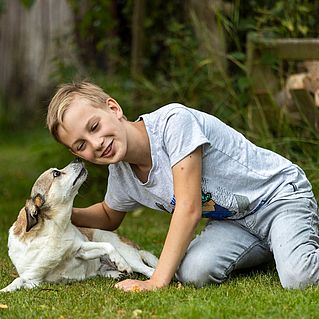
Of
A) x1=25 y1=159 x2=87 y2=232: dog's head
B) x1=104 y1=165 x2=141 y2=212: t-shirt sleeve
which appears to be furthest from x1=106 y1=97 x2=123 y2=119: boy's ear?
x1=25 y1=159 x2=87 y2=232: dog's head

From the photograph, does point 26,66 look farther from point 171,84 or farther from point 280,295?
point 280,295

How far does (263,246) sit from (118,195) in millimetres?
783

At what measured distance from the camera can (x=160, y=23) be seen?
852 cm

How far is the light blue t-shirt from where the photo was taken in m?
4.15

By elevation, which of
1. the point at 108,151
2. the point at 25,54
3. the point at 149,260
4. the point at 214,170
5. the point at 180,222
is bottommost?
the point at 25,54

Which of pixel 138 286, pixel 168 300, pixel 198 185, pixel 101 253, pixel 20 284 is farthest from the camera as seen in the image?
pixel 101 253

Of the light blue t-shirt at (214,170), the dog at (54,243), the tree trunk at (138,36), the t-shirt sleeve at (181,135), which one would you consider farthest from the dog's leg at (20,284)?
the tree trunk at (138,36)

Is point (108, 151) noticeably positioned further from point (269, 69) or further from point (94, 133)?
point (269, 69)

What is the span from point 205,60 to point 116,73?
5.05ft

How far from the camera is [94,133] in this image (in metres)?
4.08

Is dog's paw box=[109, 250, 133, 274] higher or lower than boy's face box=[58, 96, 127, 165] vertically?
lower

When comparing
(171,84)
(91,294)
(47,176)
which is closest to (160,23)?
(171,84)

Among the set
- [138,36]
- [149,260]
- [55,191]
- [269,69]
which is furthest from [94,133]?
[138,36]

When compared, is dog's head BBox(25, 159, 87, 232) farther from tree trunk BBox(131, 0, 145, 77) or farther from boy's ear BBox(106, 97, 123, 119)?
tree trunk BBox(131, 0, 145, 77)
